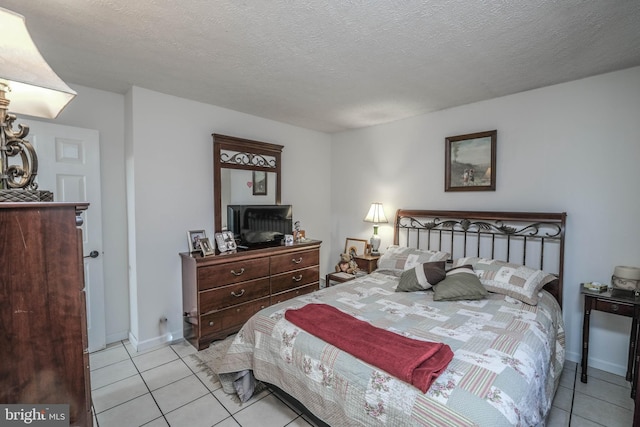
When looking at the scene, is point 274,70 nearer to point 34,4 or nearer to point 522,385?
point 34,4

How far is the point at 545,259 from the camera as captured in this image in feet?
9.06

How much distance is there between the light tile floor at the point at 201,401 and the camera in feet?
6.31

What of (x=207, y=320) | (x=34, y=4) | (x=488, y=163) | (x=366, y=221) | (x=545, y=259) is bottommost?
(x=207, y=320)

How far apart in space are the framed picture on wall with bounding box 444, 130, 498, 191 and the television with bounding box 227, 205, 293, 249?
6.86ft

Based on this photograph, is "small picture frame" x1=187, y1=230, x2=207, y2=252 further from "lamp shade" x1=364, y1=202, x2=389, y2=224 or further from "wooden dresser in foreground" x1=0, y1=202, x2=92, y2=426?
"lamp shade" x1=364, y1=202, x2=389, y2=224

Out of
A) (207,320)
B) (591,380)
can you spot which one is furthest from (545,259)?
(207,320)

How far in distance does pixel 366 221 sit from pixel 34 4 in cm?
364

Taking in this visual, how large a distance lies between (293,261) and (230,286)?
879mm

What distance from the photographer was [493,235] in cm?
305

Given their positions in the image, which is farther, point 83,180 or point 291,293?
point 291,293

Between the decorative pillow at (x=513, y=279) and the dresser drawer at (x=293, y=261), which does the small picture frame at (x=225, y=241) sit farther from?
the decorative pillow at (x=513, y=279)

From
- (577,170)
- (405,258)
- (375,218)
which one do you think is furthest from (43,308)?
(577,170)

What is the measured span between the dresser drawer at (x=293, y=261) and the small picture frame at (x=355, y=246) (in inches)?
26.1

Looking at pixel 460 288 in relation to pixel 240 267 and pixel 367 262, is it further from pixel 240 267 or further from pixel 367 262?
pixel 240 267
